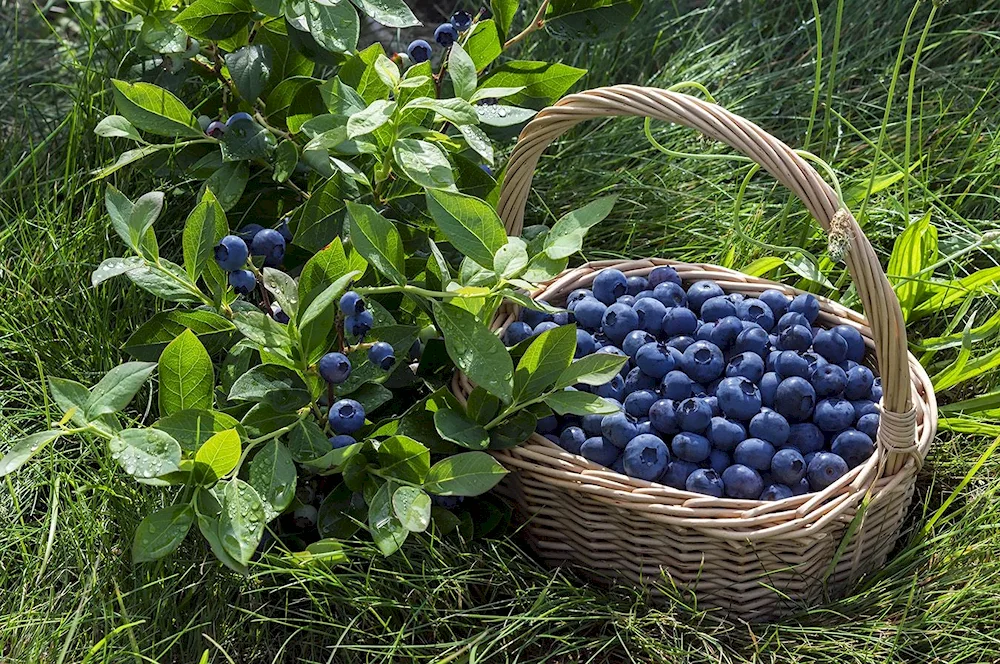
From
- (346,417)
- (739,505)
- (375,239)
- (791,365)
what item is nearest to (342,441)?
(346,417)

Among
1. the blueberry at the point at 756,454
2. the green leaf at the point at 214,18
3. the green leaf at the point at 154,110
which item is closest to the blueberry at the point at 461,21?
the green leaf at the point at 214,18

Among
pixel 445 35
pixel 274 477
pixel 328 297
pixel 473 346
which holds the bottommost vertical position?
pixel 274 477

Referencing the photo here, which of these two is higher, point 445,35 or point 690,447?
point 445,35

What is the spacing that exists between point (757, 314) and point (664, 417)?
244mm

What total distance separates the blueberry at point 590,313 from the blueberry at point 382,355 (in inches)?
12.0

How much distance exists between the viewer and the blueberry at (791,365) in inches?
49.0

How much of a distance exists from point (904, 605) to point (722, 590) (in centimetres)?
23

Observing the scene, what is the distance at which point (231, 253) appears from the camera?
3.67 feet

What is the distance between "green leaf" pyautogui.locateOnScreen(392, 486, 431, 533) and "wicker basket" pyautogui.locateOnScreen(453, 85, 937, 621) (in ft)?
0.47

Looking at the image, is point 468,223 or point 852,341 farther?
point 852,341

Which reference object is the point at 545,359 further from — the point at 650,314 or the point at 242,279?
the point at 242,279

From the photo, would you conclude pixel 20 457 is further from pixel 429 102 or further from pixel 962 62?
pixel 962 62

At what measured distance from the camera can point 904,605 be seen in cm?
119

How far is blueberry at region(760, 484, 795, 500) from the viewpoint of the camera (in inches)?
45.0
